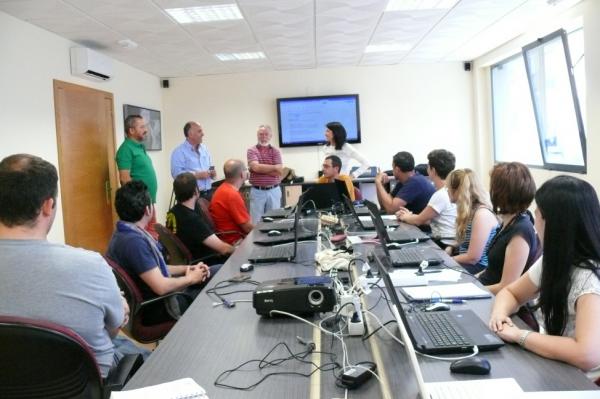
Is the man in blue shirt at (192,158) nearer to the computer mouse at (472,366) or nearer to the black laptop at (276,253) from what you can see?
the black laptop at (276,253)

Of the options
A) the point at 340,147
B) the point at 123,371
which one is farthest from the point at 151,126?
the point at 123,371

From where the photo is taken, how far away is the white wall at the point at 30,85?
160 inches

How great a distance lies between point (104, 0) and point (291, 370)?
3575mm

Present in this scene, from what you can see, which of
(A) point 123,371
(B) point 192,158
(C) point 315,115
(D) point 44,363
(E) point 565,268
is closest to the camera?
(D) point 44,363

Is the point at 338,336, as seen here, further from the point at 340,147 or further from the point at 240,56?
the point at 240,56

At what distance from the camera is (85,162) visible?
17.4ft

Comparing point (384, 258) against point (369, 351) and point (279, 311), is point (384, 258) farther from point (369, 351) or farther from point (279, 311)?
point (369, 351)

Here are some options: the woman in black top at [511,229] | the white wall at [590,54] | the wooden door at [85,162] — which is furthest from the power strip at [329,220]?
the white wall at [590,54]

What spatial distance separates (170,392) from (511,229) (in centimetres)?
164

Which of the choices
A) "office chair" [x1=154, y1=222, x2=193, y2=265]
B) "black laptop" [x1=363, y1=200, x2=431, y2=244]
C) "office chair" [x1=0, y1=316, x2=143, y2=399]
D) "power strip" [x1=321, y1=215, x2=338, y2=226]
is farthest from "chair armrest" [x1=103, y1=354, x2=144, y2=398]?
"power strip" [x1=321, y1=215, x2=338, y2=226]

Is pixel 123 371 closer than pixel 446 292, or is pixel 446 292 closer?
pixel 123 371

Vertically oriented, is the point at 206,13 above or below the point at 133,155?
above

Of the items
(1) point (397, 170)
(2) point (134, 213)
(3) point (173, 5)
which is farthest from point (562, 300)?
(3) point (173, 5)

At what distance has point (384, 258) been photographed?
237cm
